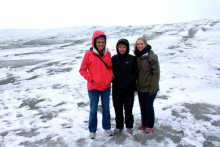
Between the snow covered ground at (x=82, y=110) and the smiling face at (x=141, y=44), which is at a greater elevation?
the smiling face at (x=141, y=44)

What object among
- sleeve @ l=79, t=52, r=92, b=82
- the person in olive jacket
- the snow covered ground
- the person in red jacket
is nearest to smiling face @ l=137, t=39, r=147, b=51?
the person in olive jacket

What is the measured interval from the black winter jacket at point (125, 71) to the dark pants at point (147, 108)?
0.33m

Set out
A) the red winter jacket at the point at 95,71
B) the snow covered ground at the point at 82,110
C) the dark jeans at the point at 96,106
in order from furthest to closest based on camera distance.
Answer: the snow covered ground at the point at 82,110 < the dark jeans at the point at 96,106 < the red winter jacket at the point at 95,71

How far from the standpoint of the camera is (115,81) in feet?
11.8

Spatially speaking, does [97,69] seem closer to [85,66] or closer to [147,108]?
[85,66]

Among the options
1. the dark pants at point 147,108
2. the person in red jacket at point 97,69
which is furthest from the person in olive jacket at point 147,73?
the person in red jacket at point 97,69

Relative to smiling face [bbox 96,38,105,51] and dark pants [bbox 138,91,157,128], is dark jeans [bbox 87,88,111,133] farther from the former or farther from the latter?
smiling face [bbox 96,38,105,51]

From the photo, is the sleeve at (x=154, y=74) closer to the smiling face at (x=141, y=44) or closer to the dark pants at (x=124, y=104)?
the smiling face at (x=141, y=44)

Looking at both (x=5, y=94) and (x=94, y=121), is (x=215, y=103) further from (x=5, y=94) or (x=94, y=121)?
(x=5, y=94)

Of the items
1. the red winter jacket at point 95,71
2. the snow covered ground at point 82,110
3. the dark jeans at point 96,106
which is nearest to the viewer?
the red winter jacket at point 95,71

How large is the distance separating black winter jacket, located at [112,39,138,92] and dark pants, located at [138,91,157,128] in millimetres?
331

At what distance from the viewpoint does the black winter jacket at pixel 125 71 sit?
351 centimetres

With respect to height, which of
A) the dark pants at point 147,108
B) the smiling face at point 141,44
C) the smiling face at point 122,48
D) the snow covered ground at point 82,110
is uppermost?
the smiling face at point 141,44

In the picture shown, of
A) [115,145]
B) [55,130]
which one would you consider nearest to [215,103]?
[115,145]
